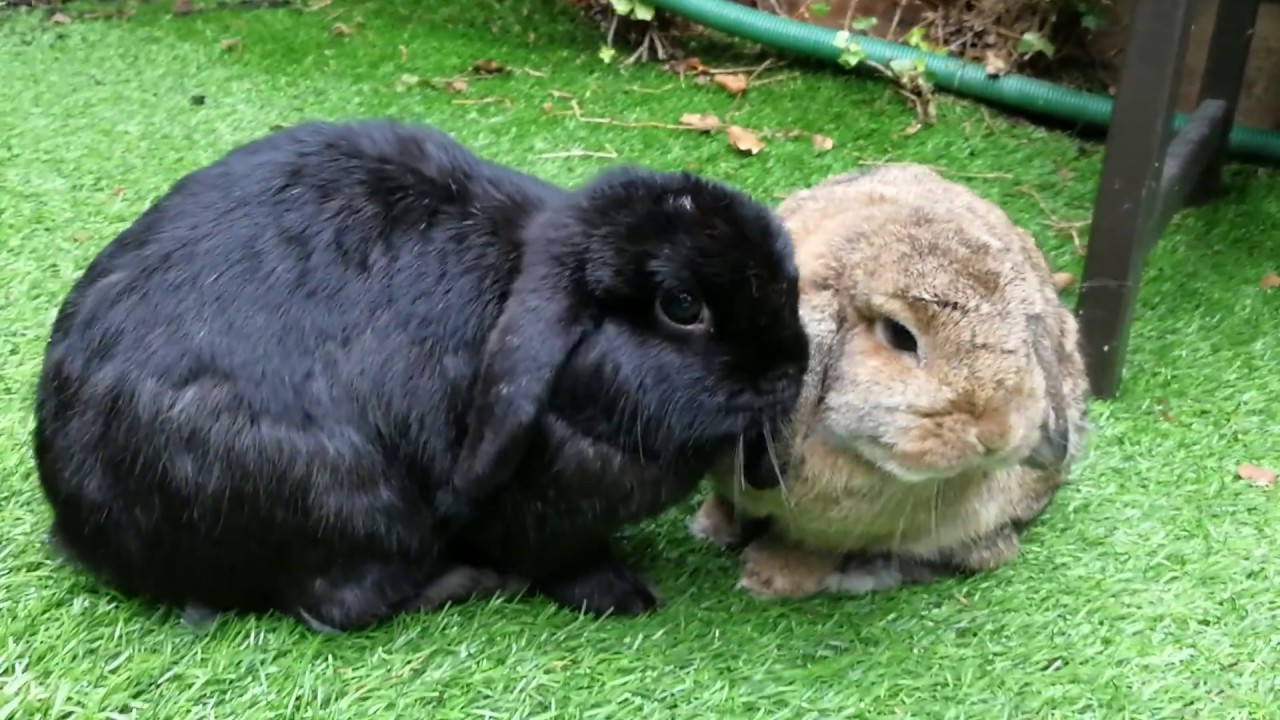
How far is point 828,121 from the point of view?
3.77 meters

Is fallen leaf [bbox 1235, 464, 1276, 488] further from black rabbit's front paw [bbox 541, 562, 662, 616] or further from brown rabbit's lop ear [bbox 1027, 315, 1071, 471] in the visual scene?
black rabbit's front paw [bbox 541, 562, 662, 616]

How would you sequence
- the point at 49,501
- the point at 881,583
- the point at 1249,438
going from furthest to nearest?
the point at 1249,438, the point at 881,583, the point at 49,501

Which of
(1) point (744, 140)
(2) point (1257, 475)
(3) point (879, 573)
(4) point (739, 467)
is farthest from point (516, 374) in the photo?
(1) point (744, 140)

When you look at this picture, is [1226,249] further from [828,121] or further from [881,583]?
[881,583]

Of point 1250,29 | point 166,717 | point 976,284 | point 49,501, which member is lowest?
point 166,717

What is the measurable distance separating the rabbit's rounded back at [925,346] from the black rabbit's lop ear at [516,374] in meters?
0.38

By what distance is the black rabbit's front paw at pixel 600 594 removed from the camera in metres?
1.82

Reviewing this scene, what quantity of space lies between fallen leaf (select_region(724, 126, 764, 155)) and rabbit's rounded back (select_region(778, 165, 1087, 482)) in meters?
1.78

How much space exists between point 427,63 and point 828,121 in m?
1.49

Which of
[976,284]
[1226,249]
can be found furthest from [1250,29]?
[976,284]

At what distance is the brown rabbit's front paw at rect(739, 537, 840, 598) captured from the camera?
6.20 feet

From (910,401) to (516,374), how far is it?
53 cm

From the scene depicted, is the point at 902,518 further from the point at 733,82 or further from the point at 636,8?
the point at 636,8

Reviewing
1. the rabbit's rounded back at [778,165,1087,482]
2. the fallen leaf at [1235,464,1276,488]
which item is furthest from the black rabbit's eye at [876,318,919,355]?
the fallen leaf at [1235,464,1276,488]
